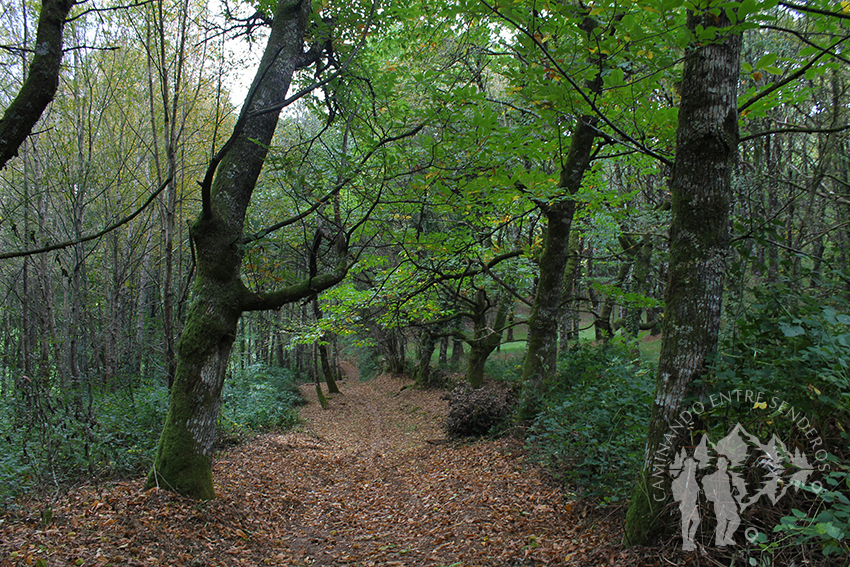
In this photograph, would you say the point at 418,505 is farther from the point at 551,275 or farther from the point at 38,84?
the point at 38,84

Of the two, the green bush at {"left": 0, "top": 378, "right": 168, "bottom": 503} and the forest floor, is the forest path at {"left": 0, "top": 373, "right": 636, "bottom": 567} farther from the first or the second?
the green bush at {"left": 0, "top": 378, "right": 168, "bottom": 503}

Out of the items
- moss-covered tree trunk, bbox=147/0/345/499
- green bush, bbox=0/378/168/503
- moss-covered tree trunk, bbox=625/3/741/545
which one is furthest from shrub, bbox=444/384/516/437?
green bush, bbox=0/378/168/503

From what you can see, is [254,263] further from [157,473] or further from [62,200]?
[62,200]

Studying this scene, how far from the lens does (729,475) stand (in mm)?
2668

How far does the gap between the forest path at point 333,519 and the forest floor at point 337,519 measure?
0.05ft

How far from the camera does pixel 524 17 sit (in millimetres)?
3580

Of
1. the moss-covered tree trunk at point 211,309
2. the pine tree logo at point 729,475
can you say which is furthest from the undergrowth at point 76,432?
the pine tree logo at point 729,475

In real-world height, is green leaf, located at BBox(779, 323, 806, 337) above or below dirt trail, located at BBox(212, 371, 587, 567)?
above

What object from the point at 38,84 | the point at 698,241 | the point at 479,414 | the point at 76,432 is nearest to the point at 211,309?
A: the point at 38,84

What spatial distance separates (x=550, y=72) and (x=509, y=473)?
5.07 m

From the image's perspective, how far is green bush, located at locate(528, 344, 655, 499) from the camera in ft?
13.2

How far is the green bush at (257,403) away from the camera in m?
10.1

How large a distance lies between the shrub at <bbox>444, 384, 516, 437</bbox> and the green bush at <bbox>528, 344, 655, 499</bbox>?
1828 millimetres

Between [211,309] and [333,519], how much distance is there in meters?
3.41
